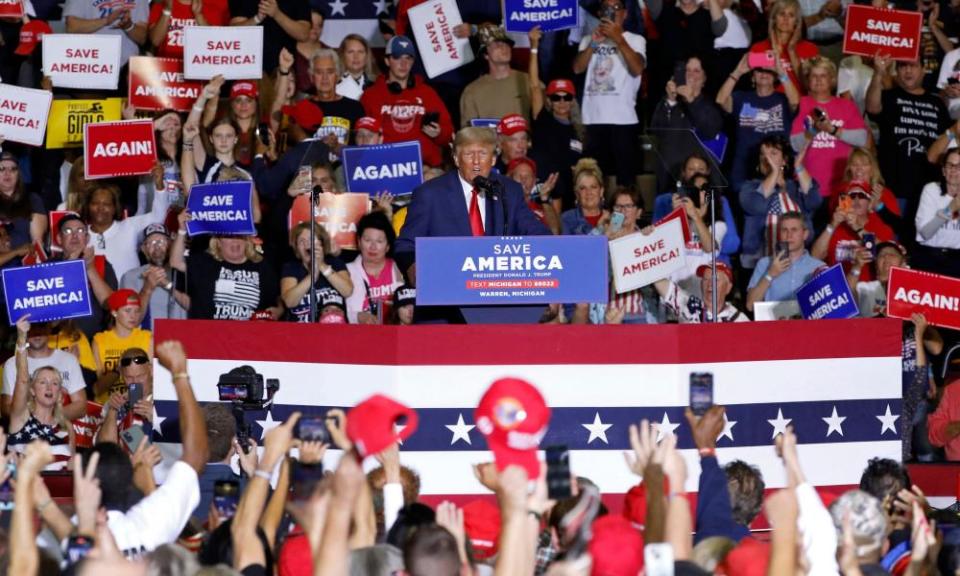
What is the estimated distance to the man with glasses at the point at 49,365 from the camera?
37.3ft

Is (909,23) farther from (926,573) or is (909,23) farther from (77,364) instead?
(926,573)

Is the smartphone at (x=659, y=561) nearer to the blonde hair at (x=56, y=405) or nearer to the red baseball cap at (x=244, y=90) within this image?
the blonde hair at (x=56, y=405)

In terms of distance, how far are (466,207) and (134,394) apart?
240cm

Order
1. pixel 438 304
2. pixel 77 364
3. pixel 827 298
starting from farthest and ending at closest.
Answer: pixel 77 364, pixel 827 298, pixel 438 304

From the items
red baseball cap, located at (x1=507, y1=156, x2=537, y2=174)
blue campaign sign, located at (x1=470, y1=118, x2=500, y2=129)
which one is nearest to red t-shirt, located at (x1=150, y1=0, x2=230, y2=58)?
blue campaign sign, located at (x1=470, y1=118, x2=500, y2=129)

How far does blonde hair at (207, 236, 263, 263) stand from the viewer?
11.8m

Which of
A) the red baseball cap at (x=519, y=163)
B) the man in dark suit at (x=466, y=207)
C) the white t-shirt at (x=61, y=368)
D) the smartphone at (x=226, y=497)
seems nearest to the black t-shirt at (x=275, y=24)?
the red baseball cap at (x=519, y=163)

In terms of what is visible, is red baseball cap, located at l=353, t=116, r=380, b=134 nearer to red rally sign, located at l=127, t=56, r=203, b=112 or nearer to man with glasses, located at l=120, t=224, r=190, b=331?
red rally sign, located at l=127, t=56, r=203, b=112

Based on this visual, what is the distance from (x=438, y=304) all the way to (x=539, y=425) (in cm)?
343

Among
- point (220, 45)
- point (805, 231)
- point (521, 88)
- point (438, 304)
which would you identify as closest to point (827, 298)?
point (805, 231)

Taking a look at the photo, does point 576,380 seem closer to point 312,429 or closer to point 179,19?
point 312,429

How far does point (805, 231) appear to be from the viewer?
12.3 meters

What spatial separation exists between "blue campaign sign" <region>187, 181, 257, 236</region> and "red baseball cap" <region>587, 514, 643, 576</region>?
6413 millimetres

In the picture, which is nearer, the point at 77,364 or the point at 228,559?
the point at 228,559
